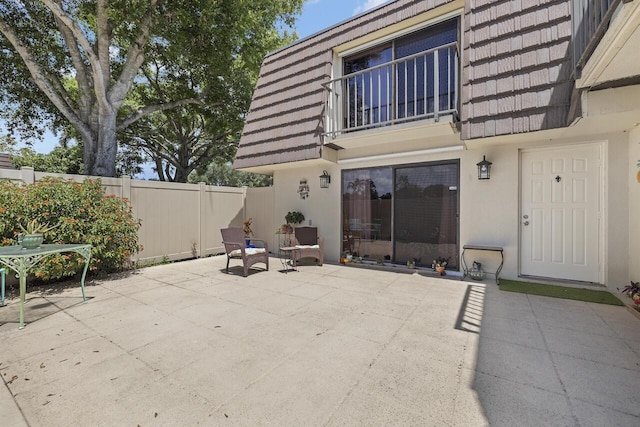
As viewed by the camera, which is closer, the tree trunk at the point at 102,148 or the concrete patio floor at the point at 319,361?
the concrete patio floor at the point at 319,361

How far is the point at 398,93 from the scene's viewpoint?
5.79 m

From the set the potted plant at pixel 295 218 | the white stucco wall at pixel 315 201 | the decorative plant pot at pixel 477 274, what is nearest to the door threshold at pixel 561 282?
the decorative plant pot at pixel 477 274

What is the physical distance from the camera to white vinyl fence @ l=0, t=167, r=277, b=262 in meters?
6.20

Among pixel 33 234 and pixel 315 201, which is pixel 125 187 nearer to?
pixel 33 234

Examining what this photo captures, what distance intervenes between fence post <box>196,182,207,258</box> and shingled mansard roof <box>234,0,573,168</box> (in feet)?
8.96

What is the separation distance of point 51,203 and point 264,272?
12.2 ft

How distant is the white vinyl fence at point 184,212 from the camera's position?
620cm

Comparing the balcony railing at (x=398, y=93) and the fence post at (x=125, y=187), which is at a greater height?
the balcony railing at (x=398, y=93)

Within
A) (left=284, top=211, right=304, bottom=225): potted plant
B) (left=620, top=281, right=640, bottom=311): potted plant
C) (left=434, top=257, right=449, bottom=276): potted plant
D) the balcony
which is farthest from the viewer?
(left=284, top=211, right=304, bottom=225): potted plant

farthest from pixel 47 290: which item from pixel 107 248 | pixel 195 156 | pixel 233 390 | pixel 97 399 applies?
pixel 195 156

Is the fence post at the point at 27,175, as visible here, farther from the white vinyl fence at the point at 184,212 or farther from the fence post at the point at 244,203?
the fence post at the point at 244,203

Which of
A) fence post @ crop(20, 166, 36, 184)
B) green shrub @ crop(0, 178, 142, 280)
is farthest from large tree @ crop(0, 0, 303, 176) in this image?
green shrub @ crop(0, 178, 142, 280)

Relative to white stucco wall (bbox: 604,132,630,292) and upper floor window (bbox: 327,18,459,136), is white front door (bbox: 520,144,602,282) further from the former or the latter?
upper floor window (bbox: 327,18,459,136)

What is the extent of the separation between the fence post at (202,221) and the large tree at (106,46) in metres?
2.94
